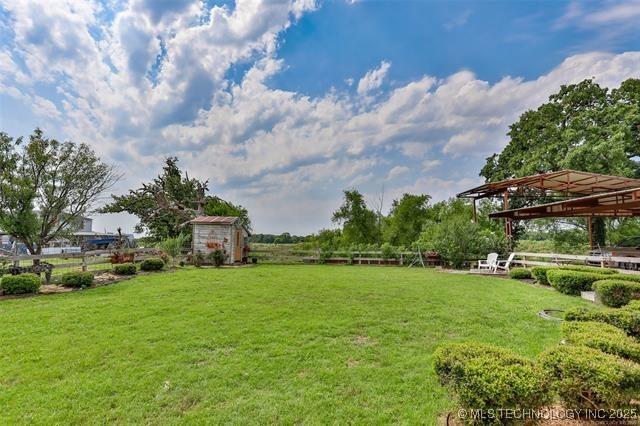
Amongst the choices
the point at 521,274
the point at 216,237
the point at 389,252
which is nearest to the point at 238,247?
the point at 216,237

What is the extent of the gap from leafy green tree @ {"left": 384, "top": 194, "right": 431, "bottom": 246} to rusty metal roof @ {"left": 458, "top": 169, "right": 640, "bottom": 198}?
4835 millimetres

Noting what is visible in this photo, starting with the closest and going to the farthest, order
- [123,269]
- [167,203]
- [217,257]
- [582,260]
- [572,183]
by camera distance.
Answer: [582,260]
[123,269]
[572,183]
[217,257]
[167,203]

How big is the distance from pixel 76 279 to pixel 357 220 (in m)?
16.2

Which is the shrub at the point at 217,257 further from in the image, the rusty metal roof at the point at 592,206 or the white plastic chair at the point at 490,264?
the rusty metal roof at the point at 592,206

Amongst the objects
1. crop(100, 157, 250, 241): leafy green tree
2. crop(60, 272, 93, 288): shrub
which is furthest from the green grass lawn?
crop(100, 157, 250, 241): leafy green tree

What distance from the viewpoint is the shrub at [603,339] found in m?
2.49

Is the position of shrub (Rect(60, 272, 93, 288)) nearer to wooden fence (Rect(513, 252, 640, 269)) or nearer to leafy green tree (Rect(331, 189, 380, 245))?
leafy green tree (Rect(331, 189, 380, 245))

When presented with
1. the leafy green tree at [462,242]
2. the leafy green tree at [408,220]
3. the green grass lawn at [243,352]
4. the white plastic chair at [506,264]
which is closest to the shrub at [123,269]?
the green grass lawn at [243,352]

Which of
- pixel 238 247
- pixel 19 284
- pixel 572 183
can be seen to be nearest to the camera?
pixel 19 284

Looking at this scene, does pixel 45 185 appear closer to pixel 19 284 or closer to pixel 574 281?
pixel 19 284

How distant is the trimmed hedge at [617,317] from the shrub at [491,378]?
199 centimetres

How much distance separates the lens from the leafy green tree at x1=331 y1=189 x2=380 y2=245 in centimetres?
2155

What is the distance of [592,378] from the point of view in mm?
2137

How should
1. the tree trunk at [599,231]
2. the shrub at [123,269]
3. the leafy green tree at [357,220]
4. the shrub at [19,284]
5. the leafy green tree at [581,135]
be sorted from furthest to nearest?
1. the leafy green tree at [357,220]
2. the tree trunk at [599,231]
3. the leafy green tree at [581,135]
4. the shrub at [123,269]
5. the shrub at [19,284]
